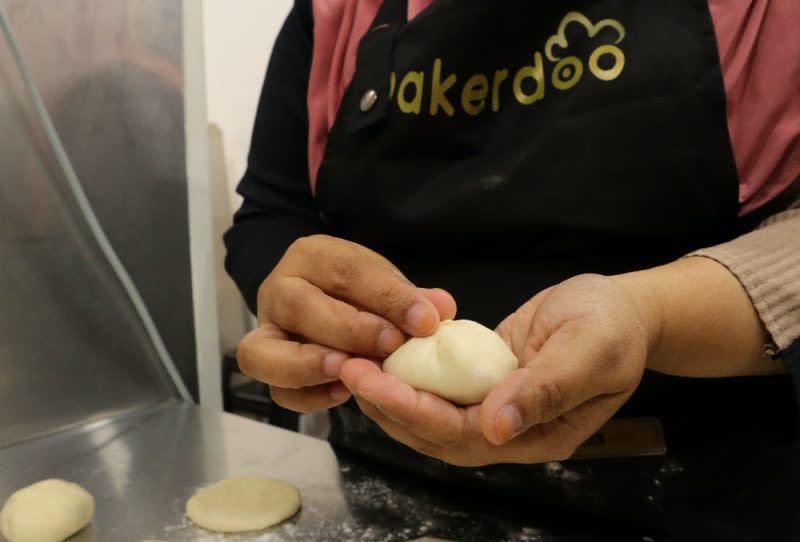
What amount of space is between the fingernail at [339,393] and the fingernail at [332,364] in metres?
0.06

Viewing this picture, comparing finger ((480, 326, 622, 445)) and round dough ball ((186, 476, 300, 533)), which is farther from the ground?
finger ((480, 326, 622, 445))

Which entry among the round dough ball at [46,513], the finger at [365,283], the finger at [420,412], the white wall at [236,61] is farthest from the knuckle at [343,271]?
the white wall at [236,61]

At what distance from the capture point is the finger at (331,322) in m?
0.56

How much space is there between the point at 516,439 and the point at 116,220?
84 centimetres

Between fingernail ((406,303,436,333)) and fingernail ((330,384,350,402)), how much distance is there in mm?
110

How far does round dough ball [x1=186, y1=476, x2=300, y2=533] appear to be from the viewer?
2.22ft

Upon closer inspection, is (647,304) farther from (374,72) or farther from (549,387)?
(374,72)

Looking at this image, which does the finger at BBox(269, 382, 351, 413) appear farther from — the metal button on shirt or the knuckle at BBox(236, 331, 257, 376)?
the metal button on shirt

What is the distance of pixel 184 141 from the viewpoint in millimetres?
1156

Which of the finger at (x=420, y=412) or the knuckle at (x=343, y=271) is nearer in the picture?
the finger at (x=420, y=412)

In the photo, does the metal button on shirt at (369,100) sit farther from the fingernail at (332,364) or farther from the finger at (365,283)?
the fingernail at (332,364)

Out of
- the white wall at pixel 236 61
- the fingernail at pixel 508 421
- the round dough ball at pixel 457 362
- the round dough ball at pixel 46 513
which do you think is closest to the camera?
the fingernail at pixel 508 421

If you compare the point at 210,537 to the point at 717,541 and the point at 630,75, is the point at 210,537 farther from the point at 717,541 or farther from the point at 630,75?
the point at 630,75

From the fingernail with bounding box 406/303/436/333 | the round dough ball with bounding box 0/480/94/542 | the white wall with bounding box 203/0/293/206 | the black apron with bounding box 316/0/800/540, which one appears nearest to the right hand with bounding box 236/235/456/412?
the fingernail with bounding box 406/303/436/333
